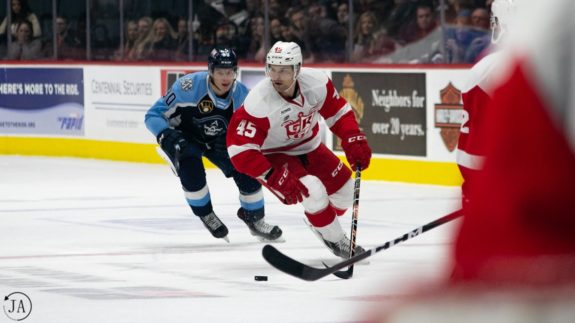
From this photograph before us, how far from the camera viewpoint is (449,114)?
9.27 m

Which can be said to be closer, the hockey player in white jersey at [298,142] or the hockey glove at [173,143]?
the hockey player in white jersey at [298,142]

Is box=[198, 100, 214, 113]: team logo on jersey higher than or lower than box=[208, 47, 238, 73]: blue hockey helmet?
lower

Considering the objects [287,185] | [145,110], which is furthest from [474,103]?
[145,110]

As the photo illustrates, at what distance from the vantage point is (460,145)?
346cm

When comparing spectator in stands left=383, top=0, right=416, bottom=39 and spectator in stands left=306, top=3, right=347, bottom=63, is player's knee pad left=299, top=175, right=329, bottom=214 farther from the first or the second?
spectator in stands left=306, top=3, right=347, bottom=63

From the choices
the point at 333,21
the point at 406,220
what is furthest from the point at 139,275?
the point at 333,21

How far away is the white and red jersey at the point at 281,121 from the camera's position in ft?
17.9

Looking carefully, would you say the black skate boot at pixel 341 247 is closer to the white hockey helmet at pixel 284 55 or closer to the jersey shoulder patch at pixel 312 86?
the jersey shoulder patch at pixel 312 86

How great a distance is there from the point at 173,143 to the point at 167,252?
0.53 m

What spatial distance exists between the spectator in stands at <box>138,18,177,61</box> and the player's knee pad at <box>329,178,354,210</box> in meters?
6.58

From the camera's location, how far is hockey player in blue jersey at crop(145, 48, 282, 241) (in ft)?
21.3

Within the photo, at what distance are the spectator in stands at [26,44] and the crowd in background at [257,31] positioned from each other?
0.01 meters

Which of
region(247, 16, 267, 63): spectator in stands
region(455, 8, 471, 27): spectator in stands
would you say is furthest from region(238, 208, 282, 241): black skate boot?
region(247, 16, 267, 63): spectator in stands

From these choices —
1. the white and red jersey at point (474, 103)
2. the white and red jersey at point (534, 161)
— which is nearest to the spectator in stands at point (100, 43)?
the white and red jersey at point (474, 103)
